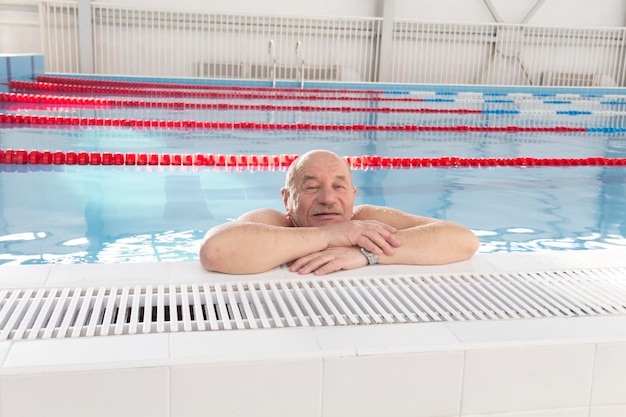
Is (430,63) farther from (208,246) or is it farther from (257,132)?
(208,246)

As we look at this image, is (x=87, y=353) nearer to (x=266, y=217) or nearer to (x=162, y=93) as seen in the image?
(x=266, y=217)

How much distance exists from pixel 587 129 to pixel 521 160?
3.35 meters

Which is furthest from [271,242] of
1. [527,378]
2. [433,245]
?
[527,378]

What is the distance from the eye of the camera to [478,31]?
1566 centimetres

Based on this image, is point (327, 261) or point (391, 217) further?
point (391, 217)

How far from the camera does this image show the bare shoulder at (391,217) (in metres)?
2.58

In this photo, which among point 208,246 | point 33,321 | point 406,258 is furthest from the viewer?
point 406,258

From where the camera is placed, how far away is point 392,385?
5.27ft

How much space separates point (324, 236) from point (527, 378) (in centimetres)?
83

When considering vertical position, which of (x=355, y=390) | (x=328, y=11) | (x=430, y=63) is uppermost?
(x=328, y=11)

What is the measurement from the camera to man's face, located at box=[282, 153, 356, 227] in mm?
2430

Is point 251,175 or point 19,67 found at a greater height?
point 19,67

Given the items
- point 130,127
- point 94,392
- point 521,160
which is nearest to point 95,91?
point 130,127

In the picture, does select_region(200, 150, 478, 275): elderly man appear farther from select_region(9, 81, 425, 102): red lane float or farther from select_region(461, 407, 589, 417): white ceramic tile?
select_region(9, 81, 425, 102): red lane float
